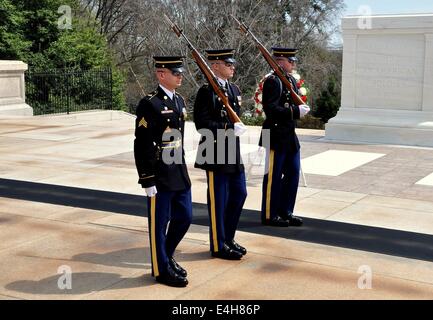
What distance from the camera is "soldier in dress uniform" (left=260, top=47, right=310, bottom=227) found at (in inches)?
246

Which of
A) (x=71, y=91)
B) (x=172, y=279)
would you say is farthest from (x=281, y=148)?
(x=71, y=91)

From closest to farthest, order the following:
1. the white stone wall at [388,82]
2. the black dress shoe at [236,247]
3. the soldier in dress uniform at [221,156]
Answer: the soldier in dress uniform at [221,156], the black dress shoe at [236,247], the white stone wall at [388,82]

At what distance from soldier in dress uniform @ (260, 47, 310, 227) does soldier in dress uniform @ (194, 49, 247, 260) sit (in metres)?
0.88

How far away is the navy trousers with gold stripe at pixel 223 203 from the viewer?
5359 millimetres

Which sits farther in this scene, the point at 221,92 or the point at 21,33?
the point at 21,33

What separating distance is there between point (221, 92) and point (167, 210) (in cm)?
111

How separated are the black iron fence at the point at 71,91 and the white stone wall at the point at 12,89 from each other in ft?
12.4

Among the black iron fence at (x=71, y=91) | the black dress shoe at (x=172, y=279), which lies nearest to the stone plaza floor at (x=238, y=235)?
the black dress shoe at (x=172, y=279)

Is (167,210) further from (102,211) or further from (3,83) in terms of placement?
(3,83)

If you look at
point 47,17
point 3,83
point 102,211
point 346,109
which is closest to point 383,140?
point 346,109

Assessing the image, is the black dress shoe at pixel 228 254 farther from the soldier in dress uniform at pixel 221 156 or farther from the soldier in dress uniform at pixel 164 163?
the soldier in dress uniform at pixel 164 163

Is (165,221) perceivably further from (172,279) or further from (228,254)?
(228,254)

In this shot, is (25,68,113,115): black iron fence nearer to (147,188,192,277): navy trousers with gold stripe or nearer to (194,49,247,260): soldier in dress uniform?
(194,49,247,260): soldier in dress uniform
